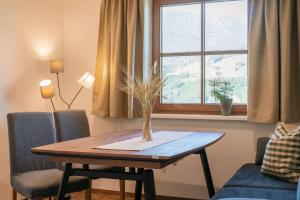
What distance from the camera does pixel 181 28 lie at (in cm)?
392

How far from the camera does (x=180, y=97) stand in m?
3.93

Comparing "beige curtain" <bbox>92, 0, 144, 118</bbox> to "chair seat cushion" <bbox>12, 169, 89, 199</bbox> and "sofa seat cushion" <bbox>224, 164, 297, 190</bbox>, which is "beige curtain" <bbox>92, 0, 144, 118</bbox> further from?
"sofa seat cushion" <bbox>224, 164, 297, 190</bbox>

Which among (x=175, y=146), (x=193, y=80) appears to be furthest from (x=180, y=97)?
(x=175, y=146)

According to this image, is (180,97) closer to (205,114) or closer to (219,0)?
(205,114)

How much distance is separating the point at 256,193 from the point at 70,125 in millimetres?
1786

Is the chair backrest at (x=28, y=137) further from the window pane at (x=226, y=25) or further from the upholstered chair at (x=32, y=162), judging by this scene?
the window pane at (x=226, y=25)

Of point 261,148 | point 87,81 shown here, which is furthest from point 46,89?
point 261,148

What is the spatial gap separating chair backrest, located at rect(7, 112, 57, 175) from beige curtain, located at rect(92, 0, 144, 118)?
2.57 ft

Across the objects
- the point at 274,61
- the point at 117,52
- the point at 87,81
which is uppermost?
the point at 117,52

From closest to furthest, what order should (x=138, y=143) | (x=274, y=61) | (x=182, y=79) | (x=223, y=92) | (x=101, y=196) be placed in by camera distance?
(x=138, y=143), (x=274, y=61), (x=223, y=92), (x=182, y=79), (x=101, y=196)

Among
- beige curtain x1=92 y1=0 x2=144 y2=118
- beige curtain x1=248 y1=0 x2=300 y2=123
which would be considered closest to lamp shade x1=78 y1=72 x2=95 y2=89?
beige curtain x1=92 y1=0 x2=144 y2=118

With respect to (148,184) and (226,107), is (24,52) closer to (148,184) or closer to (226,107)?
(226,107)

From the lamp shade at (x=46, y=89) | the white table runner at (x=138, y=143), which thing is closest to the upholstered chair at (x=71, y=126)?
the lamp shade at (x=46, y=89)

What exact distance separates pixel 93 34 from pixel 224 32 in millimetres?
Answer: 1396
